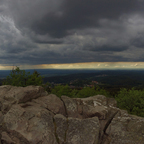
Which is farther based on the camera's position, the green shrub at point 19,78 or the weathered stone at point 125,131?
the green shrub at point 19,78

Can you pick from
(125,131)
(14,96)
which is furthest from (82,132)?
(14,96)

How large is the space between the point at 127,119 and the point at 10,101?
17.0 meters

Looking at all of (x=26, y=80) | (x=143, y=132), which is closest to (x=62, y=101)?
(x=143, y=132)

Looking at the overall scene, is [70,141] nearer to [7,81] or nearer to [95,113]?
[95,113]

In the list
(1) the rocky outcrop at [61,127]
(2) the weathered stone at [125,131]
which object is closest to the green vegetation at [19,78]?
(1) the rocky outcrop at [61,127]

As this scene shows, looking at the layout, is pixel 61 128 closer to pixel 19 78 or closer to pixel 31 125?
pixel 31 125

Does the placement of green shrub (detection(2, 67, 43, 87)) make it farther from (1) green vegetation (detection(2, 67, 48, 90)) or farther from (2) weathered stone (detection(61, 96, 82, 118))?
(2) weathered stone (detection(61, 96, 82, 118))

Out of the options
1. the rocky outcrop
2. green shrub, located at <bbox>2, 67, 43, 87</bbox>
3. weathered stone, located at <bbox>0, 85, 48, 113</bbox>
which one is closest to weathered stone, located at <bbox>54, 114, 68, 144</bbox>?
the rocky outcrop

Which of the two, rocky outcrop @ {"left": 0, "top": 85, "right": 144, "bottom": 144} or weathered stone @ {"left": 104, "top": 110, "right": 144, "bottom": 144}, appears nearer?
rocky outcrop @ {"left": 0, "top": 85, "right": 144, "bottom": 144}

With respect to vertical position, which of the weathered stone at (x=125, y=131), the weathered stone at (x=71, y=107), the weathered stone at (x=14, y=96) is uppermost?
the weathered stone at (x=14, y=96)

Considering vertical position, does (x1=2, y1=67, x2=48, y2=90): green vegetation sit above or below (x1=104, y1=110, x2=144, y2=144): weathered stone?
above

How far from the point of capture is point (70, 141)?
1164 cm

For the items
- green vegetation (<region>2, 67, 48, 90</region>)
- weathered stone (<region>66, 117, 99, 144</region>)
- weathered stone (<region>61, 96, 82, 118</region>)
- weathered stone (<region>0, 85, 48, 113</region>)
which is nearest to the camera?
weathered stone (<region>66, 117, 99, 144</region>)

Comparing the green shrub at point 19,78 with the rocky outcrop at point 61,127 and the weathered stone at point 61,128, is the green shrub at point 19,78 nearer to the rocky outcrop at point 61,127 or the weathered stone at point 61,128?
the rocky outcrop at point 61,127
